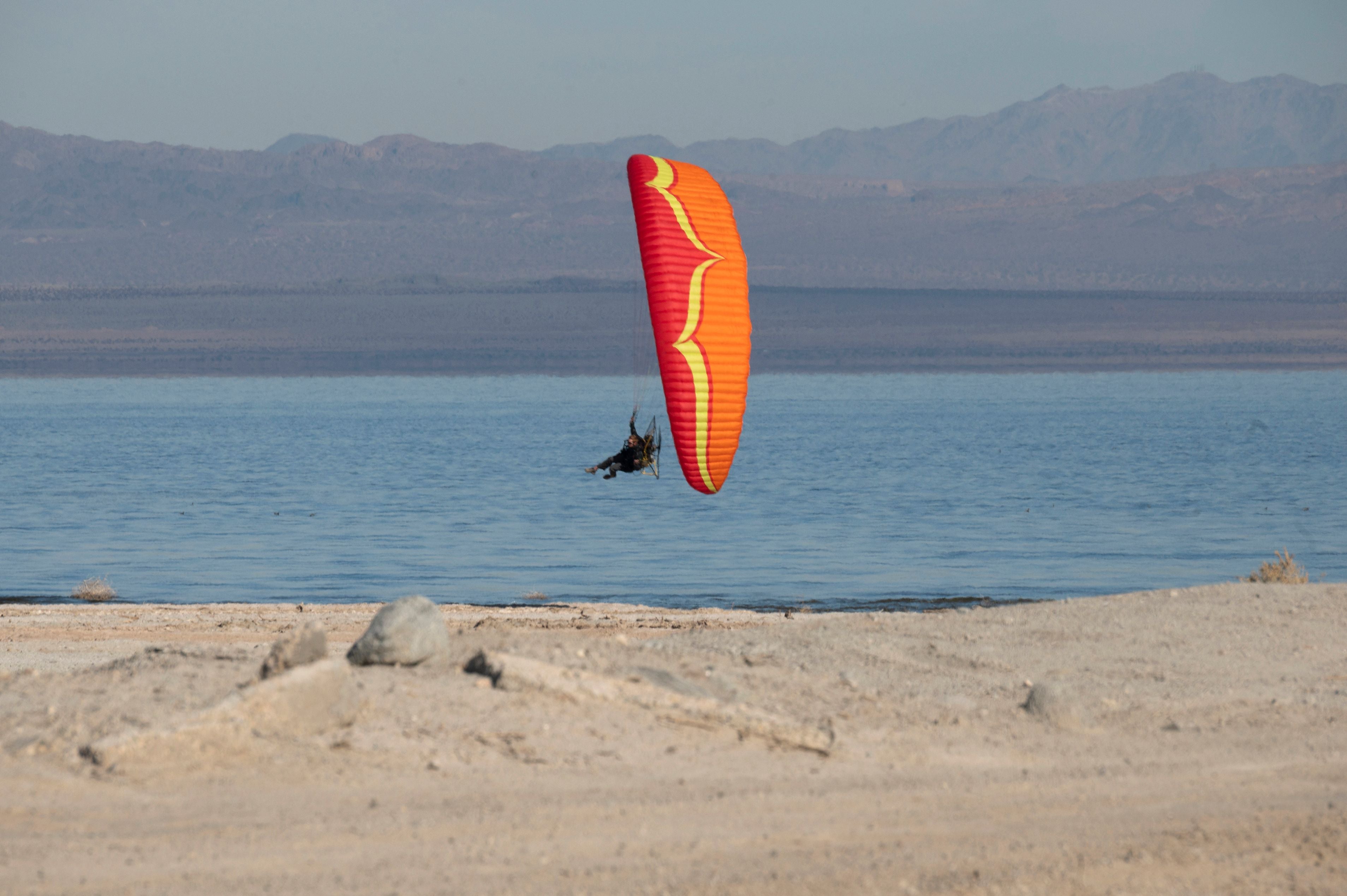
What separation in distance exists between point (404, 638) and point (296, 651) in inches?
40.9

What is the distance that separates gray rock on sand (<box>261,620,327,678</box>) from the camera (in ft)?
40.8

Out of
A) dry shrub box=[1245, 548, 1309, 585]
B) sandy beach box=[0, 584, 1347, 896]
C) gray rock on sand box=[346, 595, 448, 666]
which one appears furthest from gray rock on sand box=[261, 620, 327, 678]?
dry shrub box=[1245, 548, 1309, 585]

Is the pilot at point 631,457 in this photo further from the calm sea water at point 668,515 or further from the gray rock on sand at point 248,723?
the gray rock on sand at point 248,723

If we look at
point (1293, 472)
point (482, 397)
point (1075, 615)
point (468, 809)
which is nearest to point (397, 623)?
point (468, 809)

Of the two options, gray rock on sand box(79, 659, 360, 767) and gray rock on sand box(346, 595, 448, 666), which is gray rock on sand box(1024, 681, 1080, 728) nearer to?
gray rock on sand box(346, 595, 448, 666)

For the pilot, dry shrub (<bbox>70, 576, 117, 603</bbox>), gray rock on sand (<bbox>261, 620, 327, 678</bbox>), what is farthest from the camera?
dry shrub (<bbox>70, 576, 117, 603</bbox>)

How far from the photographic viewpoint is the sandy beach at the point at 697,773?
32.2 feet

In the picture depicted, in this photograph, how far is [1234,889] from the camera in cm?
982

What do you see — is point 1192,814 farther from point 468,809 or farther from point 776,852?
point 468,809

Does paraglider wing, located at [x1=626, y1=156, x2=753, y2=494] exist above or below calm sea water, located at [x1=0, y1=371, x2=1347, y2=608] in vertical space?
above

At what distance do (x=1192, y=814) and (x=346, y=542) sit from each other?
3166 centimetres

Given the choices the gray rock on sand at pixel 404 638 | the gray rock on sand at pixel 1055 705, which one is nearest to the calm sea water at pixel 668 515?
the gray rock on sand at pixel 1055 705

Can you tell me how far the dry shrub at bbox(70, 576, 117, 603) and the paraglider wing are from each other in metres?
12.2

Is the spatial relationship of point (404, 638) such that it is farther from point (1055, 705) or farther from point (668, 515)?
point (668, 515)
